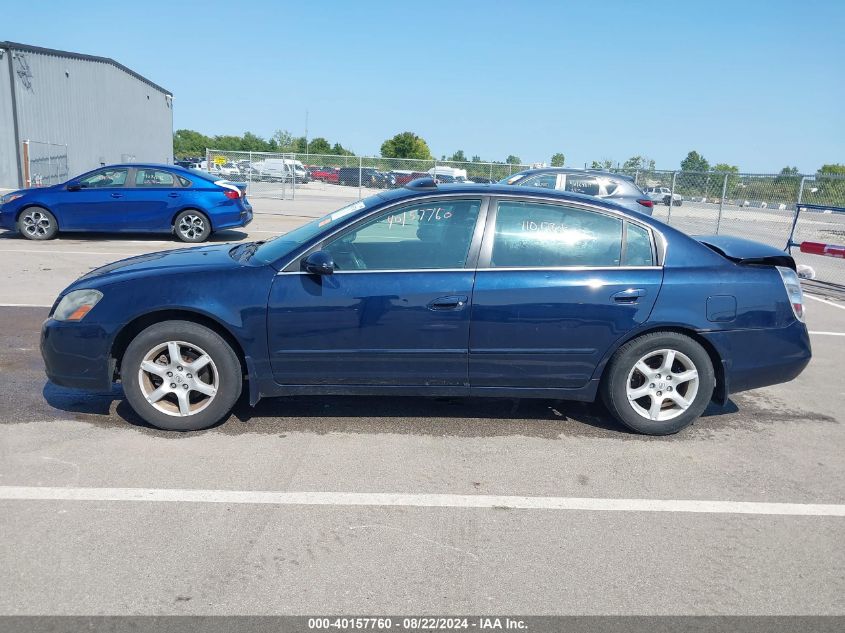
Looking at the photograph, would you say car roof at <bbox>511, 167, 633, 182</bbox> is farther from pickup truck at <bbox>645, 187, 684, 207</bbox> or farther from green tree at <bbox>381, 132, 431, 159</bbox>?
green tree at <bbox>381, 132, 431, 159</bbox>

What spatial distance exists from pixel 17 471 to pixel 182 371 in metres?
1.03

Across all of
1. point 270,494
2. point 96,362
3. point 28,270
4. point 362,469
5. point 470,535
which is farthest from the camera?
point 28,270

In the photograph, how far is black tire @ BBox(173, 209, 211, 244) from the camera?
13352 millimetres

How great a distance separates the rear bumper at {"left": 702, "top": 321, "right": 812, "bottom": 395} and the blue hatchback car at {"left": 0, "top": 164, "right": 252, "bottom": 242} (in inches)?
429

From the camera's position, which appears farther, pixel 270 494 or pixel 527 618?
pixel 270 494

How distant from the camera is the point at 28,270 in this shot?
1005 centimetres

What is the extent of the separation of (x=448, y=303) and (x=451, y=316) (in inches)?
3.3

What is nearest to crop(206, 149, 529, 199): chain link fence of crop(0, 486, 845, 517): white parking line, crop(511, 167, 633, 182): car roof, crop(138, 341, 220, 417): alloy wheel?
crop(511, 167, 633, 182): car roof

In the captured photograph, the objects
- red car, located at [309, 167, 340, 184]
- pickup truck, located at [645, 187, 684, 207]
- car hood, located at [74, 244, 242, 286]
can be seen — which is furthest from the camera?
red car, located at [309, 167, 340, 184]

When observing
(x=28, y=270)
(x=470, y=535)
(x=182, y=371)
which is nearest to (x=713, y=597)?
(x=470, y=535)

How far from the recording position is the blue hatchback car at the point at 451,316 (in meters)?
4.32

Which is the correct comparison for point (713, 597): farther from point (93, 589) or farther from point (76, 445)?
point (76, 445)

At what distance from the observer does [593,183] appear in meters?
12.6

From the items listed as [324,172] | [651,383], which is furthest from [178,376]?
[324,172]
